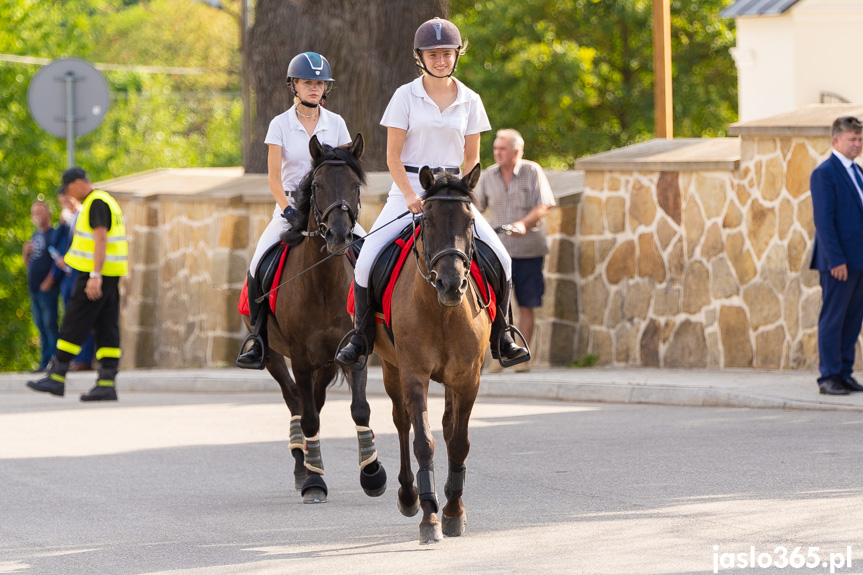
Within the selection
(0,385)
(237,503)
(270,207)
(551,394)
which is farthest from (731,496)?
(0,385)

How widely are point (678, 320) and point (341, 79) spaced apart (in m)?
5.35

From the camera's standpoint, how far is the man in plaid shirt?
1477cm

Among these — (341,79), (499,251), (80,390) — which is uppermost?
(341,79)

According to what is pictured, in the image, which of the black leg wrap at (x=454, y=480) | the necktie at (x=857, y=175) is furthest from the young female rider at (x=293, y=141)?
the necktie at (x=857, y=175)

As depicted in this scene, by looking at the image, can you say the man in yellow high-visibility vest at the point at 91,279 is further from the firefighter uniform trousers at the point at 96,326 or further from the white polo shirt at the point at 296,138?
the white polo shirt at the point at 296,138

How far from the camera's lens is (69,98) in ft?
58.3

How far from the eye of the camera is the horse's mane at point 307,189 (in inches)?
347

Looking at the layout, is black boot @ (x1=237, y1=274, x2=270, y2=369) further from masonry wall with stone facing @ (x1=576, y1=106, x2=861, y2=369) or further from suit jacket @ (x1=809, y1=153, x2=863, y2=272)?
masonry wall with stone facing @ (x1=576, y1=106, x2=861, y2=369)

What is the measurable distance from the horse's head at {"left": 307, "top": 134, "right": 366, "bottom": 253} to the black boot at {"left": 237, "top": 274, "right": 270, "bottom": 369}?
0.92 metres

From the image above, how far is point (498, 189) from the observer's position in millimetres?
14891

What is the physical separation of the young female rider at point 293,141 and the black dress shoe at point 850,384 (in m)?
5.03

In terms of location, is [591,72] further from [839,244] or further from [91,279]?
[839,244]

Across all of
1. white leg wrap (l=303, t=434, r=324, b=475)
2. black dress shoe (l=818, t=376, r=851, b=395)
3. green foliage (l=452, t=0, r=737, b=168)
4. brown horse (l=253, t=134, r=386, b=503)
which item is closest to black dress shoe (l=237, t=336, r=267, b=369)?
brown horse (l=253, t=134, r=386, b=503)

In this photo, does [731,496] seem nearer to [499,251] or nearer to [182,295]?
[499,251]
